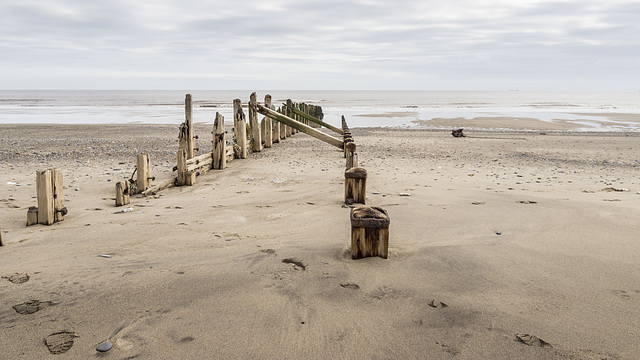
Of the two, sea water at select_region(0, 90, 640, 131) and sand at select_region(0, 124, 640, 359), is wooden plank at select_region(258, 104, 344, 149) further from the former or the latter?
sea water at select_region(0, 90, 640, 131)

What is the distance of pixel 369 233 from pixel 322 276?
55cm

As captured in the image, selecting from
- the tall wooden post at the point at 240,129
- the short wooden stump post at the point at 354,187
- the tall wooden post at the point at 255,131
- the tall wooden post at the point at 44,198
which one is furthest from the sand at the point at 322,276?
the tall wooden post at the point at 255,131

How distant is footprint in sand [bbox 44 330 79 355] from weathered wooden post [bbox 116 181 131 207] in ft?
12.1

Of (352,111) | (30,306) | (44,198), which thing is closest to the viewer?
(30,306)

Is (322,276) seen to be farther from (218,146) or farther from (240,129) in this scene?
(240,129)

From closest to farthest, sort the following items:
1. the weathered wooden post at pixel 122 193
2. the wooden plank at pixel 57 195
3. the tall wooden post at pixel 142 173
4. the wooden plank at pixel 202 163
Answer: the wooden plank at pixel 57 195 → the weathered wooden post at pixel 122 193 → the tall wooden post at pixel 142 173 → the wooden plank at pixel 202 163

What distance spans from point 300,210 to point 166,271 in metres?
2.40

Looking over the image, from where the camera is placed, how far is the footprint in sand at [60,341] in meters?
2.41

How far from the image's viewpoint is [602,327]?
2613mm

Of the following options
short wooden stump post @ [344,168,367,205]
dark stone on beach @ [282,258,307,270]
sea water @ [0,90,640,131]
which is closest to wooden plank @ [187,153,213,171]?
short wooden stump post @ [344,168,367,205]

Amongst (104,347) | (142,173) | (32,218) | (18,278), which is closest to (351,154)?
(142,173)

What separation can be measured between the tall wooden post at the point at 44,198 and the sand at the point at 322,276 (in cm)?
13

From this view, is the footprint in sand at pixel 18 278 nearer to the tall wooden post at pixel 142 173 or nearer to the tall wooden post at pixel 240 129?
the tall wooden post at pixel 142 173

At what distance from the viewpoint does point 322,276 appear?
333cm
